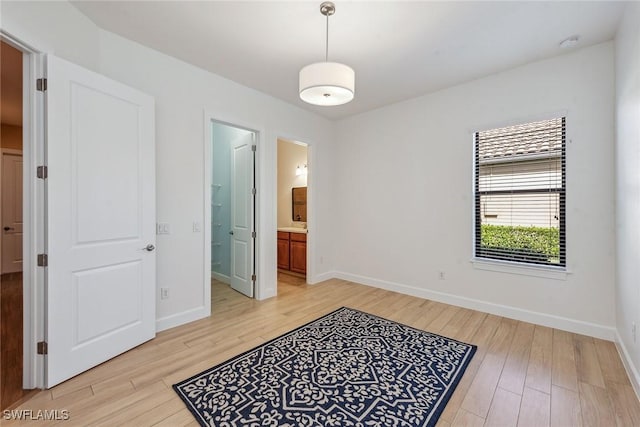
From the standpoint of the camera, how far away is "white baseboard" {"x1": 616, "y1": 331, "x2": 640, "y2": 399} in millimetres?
1954

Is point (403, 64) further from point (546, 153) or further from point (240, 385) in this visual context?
point (240, 385)

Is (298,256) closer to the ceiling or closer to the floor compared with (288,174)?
closer to the floor

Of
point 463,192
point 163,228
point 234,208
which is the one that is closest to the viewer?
point 163,228

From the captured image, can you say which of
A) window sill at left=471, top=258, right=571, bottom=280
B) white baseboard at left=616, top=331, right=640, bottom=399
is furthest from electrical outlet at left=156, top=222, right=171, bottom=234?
white baseboard at left=616, top=331, right=640, bottom=399

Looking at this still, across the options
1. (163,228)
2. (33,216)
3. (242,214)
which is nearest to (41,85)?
(33,216)

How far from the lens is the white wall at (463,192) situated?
9.14ft

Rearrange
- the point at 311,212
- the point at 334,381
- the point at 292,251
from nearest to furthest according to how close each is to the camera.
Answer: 1. the point at 334,381
2. the point at 311,212
3. the point at 292,251

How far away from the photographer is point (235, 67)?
3225 millimetres

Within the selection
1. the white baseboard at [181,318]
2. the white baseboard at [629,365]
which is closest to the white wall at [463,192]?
the white baseboard at [629,365]

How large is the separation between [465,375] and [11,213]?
8078mm

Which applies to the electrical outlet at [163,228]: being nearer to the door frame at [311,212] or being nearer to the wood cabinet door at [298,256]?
the door frame at [311,212]

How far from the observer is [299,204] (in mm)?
6117

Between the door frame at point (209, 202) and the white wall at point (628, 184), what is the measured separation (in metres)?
3.65

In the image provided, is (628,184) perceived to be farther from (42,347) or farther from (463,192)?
(42,347)
